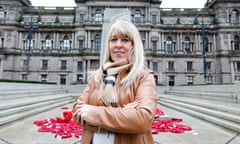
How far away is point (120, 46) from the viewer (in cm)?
158

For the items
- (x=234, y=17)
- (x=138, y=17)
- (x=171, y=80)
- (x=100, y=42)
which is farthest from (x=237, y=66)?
(x=100, y=42)

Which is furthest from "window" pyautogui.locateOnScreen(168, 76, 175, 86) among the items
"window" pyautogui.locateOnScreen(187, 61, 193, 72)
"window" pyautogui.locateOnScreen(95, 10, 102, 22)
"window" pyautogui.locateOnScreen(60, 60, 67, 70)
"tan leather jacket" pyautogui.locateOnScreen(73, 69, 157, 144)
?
"tan leather jacket" pyautogui.locateOnScreen(73, 69, 157, 144)

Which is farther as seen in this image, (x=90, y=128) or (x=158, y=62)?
(x=158, y=62)

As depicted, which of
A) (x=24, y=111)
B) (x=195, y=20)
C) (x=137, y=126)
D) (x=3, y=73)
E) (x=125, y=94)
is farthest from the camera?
(x=195, y=20)

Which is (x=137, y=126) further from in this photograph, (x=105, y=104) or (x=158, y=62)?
(x=158, y=62)

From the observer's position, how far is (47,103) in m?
9.65

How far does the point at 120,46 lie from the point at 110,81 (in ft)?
1.12

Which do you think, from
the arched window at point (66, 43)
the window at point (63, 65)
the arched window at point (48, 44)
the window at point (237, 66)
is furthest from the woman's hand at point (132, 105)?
the window at point (237, 66)

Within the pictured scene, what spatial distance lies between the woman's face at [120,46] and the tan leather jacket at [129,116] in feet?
0.72

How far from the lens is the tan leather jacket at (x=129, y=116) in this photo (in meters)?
1.25

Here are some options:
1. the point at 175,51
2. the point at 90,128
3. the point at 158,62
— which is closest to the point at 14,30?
the point at 158,62

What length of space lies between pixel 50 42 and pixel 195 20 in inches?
1383

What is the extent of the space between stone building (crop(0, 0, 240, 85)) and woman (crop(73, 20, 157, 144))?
36905mm

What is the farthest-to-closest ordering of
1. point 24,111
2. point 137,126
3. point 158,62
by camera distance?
point 158,62
point 24,111
point 137,126
